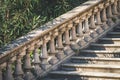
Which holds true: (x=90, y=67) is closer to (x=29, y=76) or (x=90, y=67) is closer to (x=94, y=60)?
(x=94, y=60)

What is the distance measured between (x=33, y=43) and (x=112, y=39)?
2293mm

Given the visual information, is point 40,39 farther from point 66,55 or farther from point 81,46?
point 81,46

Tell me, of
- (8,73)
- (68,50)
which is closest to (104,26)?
(68,50)

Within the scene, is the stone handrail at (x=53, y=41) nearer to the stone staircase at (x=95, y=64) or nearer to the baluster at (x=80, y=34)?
the baluster at (x=80, y=34)

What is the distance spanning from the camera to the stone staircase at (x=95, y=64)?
266 inches

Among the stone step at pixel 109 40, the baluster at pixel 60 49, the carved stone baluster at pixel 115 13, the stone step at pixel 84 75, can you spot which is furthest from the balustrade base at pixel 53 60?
the carved stone baluster at pixel 115 13

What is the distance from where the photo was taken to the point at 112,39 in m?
8.32

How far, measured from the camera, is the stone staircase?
6751 millimetres

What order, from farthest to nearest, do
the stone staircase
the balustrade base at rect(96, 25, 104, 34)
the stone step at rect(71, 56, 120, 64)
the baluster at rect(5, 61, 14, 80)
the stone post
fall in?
the balustrade base at rect(96, 25, 104, 34)
the stone step at rect(71, 56, 120, 64)
the stone post
the stone staircase
the baluster at rect(5, 61, 14, 80)

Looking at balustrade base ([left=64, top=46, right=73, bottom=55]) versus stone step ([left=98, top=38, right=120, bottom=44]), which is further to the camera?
stone step ([left=98, top=38, right=120, bottom=44])

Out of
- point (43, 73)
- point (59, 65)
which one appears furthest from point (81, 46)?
point (43, 73)

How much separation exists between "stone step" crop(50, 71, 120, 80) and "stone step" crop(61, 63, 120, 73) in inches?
6.8

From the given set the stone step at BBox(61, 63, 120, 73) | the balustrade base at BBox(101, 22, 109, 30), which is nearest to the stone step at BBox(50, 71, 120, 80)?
the stone step at BBox(61, 63, 120, 73)

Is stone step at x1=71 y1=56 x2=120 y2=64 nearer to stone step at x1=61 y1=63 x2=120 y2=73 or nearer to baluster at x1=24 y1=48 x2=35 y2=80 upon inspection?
stone step at x1=61 y1=63 x2=120 y2=73
